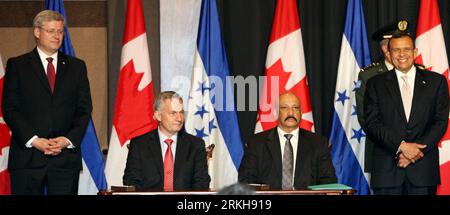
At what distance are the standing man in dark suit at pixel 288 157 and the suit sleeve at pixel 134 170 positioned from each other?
2.60 feet

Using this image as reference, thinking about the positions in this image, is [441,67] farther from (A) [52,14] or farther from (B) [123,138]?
(A) [52,14]

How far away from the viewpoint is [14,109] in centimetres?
598

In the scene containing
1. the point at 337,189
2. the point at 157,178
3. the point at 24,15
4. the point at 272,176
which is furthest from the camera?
the point at 24,15

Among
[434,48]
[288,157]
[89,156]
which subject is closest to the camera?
[288,157]

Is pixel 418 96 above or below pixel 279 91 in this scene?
below

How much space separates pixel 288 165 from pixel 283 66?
1.63m

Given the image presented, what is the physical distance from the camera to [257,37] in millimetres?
7543

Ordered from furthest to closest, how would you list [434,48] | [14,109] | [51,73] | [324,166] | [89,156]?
→ 1. [434,48]
2. [89,156]
3. [51,73]
4. [14,109]
5. [324,166]

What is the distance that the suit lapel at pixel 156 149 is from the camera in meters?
5.41

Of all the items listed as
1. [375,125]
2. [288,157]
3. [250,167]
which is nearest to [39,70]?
[250,167]

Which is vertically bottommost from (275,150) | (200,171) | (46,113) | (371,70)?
(200,171)

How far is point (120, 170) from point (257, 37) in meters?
1.72

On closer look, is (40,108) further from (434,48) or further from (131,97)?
(434,48)

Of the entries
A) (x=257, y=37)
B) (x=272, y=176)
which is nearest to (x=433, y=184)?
(x=272, y=176)
